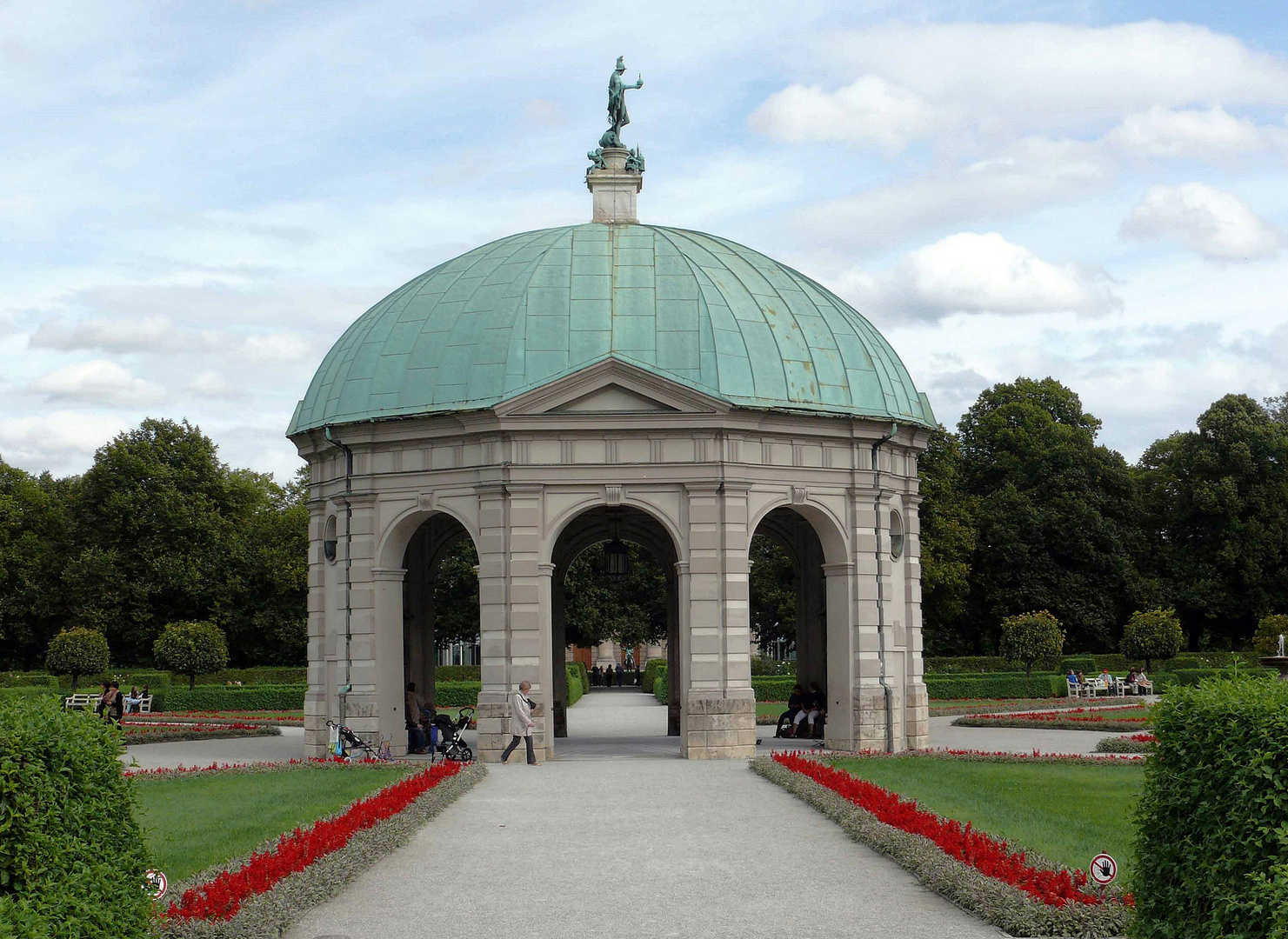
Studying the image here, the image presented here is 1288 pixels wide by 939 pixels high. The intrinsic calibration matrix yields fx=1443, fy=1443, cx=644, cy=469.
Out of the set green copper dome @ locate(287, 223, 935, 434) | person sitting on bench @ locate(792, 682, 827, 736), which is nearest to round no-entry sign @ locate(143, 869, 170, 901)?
green copper dome @ locate(287, 223, 935, 434)

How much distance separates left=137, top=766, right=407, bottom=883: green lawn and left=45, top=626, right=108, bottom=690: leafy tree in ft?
97.5

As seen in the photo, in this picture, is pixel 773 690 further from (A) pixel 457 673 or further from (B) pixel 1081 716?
(A) pixel 457 673

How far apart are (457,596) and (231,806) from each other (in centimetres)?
4790

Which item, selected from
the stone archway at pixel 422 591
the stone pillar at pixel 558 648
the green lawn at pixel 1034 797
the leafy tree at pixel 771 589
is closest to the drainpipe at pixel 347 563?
the stone archway at pixel 422 591

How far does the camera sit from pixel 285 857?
1377 centimetres

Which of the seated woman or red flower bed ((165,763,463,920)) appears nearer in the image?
red flower bed ((165,763,463,920))

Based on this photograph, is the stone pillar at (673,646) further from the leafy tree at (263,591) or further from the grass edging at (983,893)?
the leafy tree at (263,591)

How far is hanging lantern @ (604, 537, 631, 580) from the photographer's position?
30438mm

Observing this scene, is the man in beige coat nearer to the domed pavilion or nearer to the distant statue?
the domed pavilion

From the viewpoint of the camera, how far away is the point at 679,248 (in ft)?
98.0

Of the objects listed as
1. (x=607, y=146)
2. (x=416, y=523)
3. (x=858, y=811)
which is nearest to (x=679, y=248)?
(x=607, y=146)

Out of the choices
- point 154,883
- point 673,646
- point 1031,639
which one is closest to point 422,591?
point 673,646

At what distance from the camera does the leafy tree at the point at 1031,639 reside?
167ft

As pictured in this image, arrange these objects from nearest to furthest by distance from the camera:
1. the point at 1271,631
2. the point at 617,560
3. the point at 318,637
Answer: the point at 318,637 → the point at 617,560 → the point at 1271,631
